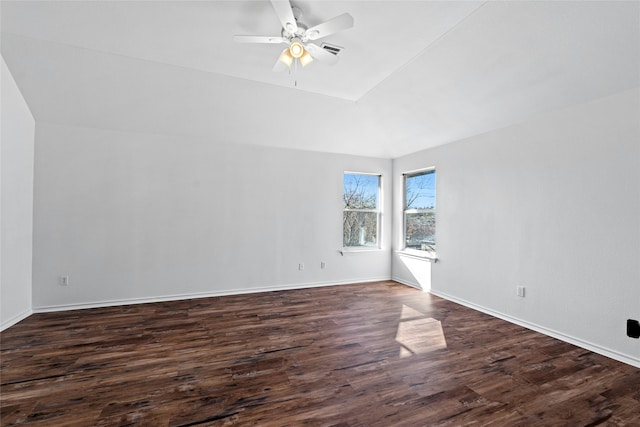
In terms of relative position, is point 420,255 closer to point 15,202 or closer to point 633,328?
point 633,328

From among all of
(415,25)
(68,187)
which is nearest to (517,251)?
(415,25)

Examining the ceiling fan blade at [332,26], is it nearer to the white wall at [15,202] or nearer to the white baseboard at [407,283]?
the white wall at [15,202]

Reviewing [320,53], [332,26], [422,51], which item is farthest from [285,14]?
[422,51]

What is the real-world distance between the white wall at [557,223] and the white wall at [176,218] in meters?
2.04

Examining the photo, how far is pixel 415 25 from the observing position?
2.52 m

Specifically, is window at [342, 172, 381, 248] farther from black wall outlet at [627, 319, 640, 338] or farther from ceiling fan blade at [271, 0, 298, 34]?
black wall outlet at [627, 319, 640, 338]

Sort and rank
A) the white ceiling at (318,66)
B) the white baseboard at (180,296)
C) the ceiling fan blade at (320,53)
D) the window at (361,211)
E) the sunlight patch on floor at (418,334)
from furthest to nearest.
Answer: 1. the window at (361,211)
2. the white baseboard at (180,296)
3. the sunlight patch on floor at (418,334)
4. the ceiling fan blade at (320,53)
5. the white ceiling at (318,66)

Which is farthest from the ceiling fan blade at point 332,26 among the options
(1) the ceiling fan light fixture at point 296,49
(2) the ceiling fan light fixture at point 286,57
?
(2) the ceiling fan light fixture at point 286,57

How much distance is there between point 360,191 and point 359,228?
2.41 ft

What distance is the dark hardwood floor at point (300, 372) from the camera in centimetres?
176

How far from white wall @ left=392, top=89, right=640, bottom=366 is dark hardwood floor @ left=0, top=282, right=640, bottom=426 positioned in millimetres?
353

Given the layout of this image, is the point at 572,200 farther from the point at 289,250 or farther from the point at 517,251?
the point at 289,250

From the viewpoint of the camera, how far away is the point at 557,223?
298cm

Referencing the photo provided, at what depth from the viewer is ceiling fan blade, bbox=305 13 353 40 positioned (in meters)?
2.05
